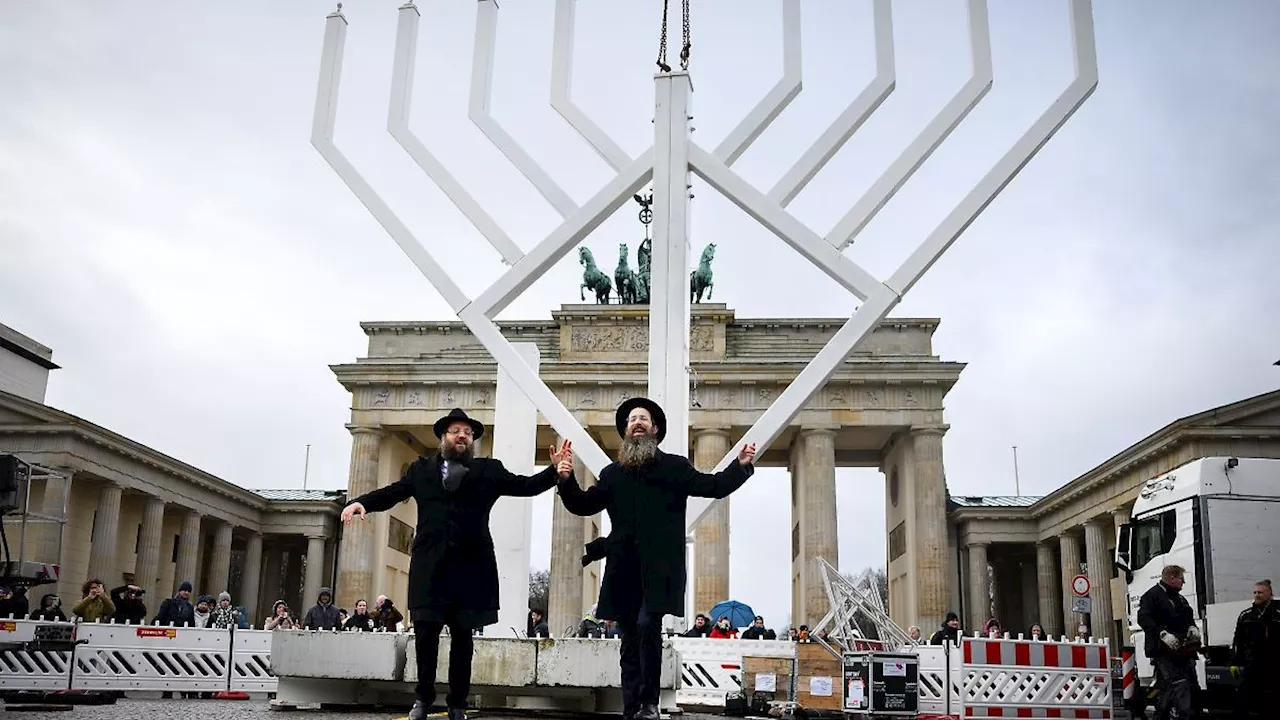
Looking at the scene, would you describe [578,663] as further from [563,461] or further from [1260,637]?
[1260,637]

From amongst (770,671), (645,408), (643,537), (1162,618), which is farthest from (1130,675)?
(643,537)

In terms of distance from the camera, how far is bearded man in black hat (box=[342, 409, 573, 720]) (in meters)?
5.29

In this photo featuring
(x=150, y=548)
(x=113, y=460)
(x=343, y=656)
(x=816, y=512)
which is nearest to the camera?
(x=343, y=656)

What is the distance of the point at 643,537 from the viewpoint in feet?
16.9

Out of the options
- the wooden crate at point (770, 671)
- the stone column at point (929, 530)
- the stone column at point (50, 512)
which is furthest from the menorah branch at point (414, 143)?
the stone column at point (929, 530)

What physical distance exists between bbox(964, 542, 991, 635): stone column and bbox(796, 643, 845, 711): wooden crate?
29963 millimetres

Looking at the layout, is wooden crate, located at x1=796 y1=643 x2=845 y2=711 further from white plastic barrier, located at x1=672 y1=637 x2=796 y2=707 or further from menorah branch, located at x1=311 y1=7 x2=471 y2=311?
menorah branch, located at x1=311 y1=7 x2=471 y2=311

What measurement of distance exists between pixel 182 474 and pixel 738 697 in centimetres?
2798

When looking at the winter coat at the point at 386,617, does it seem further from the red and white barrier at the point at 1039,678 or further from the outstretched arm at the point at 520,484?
the outstretched arm at the point at 520,484

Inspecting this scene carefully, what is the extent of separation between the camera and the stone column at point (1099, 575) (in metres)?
33.6

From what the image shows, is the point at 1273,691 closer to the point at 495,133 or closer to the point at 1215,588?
the point at 1215,588

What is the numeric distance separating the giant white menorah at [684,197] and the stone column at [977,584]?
119ft

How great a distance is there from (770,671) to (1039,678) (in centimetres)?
453

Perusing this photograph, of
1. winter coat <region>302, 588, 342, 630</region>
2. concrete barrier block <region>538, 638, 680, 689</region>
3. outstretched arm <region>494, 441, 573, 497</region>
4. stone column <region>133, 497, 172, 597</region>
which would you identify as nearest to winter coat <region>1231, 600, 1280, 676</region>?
concrete barrier block <region>538, 638, 680, 689</region>
